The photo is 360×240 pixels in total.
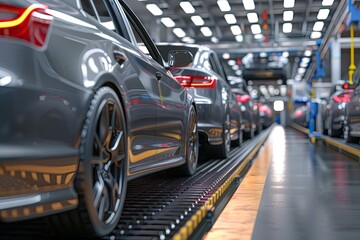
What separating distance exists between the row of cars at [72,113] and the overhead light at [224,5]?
17.9m

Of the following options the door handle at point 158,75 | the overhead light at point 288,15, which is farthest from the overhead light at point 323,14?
the door handle at point 158,75

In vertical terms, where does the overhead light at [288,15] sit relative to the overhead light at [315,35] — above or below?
above

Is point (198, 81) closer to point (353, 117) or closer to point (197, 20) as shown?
point (353, 117)

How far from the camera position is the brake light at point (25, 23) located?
6.77 feet

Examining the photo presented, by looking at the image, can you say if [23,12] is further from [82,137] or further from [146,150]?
[146,150]

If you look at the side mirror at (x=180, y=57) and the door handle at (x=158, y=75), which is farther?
the side mirror at (x=180, y=57)

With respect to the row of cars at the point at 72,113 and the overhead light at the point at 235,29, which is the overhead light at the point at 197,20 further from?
the row of cars at the point at 72,113

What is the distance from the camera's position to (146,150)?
3.60 metres

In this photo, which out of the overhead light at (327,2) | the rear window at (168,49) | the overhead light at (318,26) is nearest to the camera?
the rear window at (168,49)

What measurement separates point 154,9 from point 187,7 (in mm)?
1486

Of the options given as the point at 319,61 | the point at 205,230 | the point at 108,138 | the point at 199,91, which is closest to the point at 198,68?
the point at 199,91

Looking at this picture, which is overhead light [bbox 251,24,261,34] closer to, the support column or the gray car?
the support column

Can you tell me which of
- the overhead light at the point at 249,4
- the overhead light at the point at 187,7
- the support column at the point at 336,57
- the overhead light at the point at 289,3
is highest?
the overhead light at the point at 289,3

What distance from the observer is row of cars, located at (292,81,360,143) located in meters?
9.53
